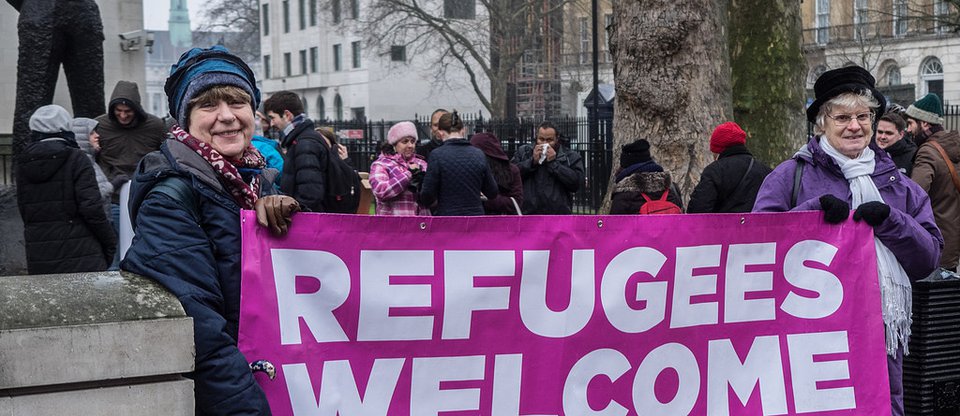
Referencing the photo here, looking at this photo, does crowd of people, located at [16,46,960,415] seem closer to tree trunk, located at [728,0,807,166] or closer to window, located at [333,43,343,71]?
tree trunk, located at [728,0,807,166]

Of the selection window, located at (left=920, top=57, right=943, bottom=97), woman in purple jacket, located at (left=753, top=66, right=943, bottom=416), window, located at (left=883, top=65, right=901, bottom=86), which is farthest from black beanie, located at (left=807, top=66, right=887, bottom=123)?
window, located at (left=883, top=65, right=901, bottom=86)

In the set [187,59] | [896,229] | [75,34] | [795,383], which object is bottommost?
[795,383]

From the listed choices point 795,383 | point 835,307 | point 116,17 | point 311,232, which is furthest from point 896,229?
point 116,17

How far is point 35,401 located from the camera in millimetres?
2965

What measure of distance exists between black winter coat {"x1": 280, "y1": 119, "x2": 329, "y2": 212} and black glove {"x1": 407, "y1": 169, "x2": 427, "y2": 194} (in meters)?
0.76

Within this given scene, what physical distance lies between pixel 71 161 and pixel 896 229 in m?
5.52

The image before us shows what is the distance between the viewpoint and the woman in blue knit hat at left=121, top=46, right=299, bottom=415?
10.2 feet

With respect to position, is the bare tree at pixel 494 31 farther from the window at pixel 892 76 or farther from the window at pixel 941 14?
the window at pixel 892 76

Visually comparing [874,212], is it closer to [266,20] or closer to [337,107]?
[337,107]

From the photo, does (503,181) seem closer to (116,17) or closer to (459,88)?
(116,17)

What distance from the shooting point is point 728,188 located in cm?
793

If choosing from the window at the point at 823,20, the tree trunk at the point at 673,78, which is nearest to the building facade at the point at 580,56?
the window at the point at 823,20

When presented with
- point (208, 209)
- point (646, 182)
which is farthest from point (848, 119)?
point (646, 182)

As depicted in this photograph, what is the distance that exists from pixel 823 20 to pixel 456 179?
153 feet
